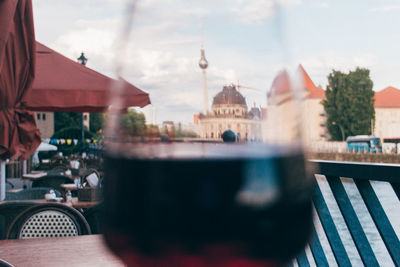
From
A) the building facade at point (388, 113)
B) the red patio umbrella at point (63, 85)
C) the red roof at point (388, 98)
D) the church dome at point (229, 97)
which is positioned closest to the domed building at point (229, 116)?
the church dome at point (229, 97)

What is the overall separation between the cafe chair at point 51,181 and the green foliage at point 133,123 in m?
5.38

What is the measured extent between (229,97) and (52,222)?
1955mm

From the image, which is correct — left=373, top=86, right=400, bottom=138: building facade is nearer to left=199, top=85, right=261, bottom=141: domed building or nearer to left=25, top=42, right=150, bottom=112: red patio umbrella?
left=25, top=42, right=150, bottom=112: red patio umbrella

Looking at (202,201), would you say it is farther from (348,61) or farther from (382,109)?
(382,109)

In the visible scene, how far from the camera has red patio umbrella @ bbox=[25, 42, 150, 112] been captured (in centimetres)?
451

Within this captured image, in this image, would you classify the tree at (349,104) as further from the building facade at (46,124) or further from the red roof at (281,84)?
the red roof at (281,84)

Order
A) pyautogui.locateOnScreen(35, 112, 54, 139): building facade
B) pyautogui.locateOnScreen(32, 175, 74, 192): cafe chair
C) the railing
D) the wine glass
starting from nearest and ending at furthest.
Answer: the wine glass, the railing, pyautogui.locateOnScreen(32, 175, 74, 192): cafe chair, pyautogui.locateOnScreen(35, 112, 54, 139): building facade

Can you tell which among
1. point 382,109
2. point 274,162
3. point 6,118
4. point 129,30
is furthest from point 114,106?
point 382,109

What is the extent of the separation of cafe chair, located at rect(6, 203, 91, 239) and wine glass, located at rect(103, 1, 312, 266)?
5.88ft

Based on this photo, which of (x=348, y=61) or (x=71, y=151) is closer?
(x=71, y=151)

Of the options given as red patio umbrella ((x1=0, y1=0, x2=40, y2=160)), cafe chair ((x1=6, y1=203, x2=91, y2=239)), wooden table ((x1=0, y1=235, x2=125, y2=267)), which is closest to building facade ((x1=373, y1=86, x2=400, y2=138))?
red patio umbrella ((x1=0, y1=0, x2=40, y2=160))

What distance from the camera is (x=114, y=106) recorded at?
46 centimetres

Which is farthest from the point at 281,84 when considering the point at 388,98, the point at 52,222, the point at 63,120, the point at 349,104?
the point at 388,98

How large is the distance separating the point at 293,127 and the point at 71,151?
1909 centimetres
